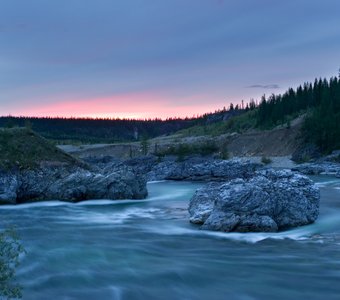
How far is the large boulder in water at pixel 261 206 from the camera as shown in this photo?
62.1 feet

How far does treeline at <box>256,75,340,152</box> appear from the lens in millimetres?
84812

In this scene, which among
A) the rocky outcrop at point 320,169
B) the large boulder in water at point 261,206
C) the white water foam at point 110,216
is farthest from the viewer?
the rocky outcrop at point 320,169

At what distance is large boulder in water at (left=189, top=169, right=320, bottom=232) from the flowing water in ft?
1.83

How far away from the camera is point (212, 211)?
20.4 meters

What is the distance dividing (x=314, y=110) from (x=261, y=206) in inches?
3540

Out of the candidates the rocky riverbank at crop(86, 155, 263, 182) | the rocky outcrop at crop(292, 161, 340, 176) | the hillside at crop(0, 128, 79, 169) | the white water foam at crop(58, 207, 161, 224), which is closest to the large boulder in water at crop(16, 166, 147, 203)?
the hillside at crop(0, 128, 79, 169)

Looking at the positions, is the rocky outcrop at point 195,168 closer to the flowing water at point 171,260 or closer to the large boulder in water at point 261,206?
the large boulder in water at point 261,206

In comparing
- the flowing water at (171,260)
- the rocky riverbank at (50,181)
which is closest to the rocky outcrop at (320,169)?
the rocky riverbank at (50,181)

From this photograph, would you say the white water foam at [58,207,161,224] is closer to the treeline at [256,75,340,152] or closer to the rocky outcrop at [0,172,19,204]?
the rocky outcrop at [0,172,19,204]

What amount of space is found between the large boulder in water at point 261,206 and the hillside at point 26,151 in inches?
616

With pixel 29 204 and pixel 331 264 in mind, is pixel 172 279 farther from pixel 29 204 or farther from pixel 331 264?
pixel 29 204

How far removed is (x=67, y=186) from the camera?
3180 centimetres

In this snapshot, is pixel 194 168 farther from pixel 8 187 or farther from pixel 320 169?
pixel 8 187

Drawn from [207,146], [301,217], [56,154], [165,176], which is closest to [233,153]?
[207,146]
